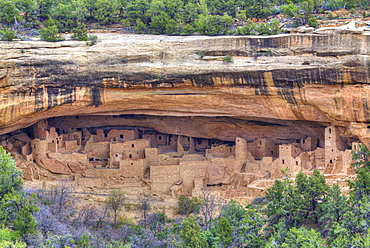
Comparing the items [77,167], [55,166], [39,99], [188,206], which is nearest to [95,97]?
[39,99]

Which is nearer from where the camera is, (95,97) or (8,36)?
(8,36)

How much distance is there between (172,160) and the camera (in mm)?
30984

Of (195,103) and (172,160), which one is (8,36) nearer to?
(195,103)

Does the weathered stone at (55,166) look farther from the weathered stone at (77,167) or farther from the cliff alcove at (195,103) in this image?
the weathered stone at (77,167)

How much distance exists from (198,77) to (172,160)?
188 inches

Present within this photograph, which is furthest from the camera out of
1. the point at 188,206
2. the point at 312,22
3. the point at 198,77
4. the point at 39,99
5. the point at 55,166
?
the point at 55,166

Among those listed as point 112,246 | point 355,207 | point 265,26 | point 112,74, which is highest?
point 265,26

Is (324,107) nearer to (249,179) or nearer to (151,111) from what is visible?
(249,179)

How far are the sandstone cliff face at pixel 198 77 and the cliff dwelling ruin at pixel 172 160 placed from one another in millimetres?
1490

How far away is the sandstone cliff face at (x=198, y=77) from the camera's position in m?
26.8

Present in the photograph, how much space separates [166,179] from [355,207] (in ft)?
31.8

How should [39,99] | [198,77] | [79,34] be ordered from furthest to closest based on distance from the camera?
[79,34]
[39,99]
[198,77]

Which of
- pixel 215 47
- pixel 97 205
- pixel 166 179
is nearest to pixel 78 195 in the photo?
pixel 97 205

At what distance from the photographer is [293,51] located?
27359mm
